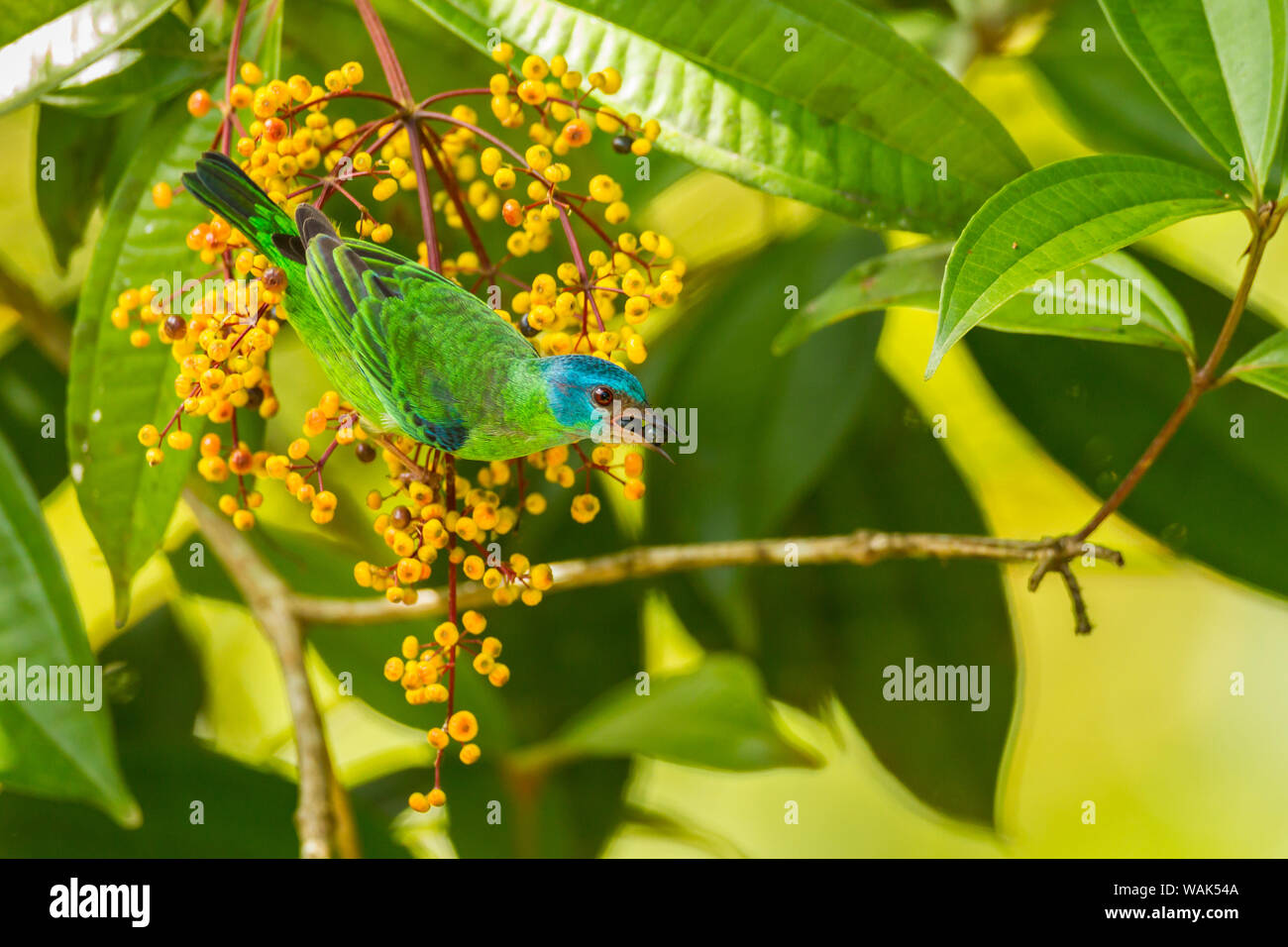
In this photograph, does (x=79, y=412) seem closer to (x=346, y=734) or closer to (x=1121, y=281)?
(x=1121, y=281)

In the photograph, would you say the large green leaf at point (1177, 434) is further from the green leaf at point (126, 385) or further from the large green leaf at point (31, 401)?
the large green leaf at point (31, 401)

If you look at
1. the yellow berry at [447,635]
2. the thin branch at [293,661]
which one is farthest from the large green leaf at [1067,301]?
the thin branch at [293,661]

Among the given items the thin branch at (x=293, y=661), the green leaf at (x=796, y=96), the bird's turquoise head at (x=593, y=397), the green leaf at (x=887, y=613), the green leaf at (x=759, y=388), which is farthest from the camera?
the green leaf at (x=887, y=613)

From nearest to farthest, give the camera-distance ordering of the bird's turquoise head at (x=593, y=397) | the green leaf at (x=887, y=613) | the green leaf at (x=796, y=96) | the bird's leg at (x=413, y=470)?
the bird's turquoise head at (x=593, y=397), the bird's leg at (x=413, y=470), the green leaf at (x=796, y=96), the green leaf at (x=887, y=613)

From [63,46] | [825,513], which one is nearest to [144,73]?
[63,46]

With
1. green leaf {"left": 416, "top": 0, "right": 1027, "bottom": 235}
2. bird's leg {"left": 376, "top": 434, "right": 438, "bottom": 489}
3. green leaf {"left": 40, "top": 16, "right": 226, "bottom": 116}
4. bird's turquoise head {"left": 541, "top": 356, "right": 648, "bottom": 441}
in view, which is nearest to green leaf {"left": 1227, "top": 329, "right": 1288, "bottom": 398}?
green leaf {"left": 416, "top": 0, "right": 1027, "bottom": 235}

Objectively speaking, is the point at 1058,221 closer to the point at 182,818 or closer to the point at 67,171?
the point at 67,171

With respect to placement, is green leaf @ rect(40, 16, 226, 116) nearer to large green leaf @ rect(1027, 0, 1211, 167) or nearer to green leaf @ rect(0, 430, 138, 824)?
green leaf @ rect(0, 430, 138, 824)
